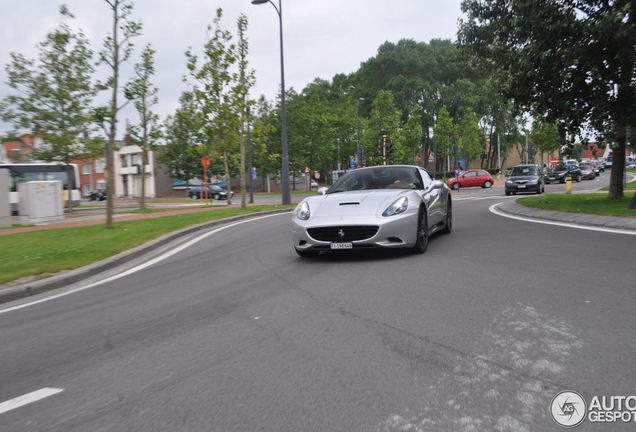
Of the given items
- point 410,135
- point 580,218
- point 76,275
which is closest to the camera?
point 76,275

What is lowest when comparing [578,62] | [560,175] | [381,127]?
[560,175]

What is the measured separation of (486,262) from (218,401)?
195 inches

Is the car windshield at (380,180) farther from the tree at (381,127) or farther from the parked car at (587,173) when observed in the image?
the tree at (381,127)

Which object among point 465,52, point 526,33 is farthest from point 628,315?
point 465,52

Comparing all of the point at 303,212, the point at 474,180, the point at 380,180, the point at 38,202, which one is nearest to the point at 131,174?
the point at 474,180

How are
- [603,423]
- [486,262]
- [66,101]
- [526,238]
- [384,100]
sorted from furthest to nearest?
1. [384,100]
2. [66,101]
3. [526,238]
4. [486,262]
5. [603,423]

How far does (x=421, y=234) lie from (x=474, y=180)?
39.4 metres

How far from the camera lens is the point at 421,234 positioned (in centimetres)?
793

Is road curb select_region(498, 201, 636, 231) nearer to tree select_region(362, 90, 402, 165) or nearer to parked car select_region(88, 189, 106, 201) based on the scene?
tree select_region(362, 90, 402, 165)

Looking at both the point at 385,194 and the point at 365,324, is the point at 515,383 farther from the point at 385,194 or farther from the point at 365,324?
the point at 385,194

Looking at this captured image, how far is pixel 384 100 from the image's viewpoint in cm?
6075

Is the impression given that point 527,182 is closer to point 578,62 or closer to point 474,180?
point 474,180

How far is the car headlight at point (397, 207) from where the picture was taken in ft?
24.5

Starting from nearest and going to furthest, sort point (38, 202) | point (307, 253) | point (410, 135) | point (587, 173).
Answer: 1. point (307, 253)
2. point (38, 202)
3. point (587, 173)
4. point (410, 135)
